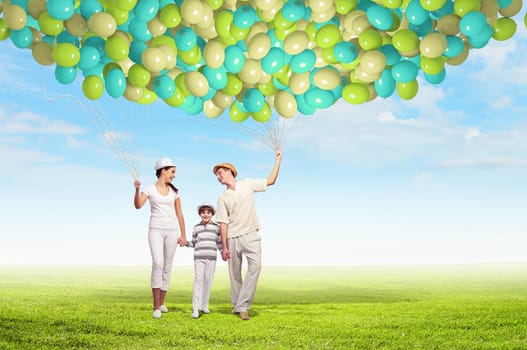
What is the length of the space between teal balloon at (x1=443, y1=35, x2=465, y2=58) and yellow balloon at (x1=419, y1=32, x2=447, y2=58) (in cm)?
12

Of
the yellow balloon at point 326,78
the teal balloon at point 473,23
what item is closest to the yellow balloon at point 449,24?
the teal balloon at point 473,23

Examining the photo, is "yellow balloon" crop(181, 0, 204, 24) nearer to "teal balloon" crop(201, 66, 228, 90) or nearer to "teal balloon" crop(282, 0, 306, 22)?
"teal balloon" crop(201, 66, 228, 90)

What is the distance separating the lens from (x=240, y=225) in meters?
5.17

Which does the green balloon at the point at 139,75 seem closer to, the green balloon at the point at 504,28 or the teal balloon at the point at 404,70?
the teal balloon at the point at 404,70

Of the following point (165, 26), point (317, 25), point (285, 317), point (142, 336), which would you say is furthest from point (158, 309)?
point (317, 25)

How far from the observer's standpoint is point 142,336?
4.56 metres

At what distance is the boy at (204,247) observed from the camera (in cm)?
536

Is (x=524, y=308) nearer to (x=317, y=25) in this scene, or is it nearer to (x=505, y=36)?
(x=505, y=36)

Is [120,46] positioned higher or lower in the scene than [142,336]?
higher

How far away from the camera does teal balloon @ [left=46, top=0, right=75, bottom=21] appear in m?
4.95

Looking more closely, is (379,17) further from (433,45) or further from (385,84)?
(385,84)

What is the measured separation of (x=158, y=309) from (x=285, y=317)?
1247mm

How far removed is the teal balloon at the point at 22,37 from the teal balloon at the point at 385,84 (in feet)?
11.3

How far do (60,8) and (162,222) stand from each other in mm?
2122
